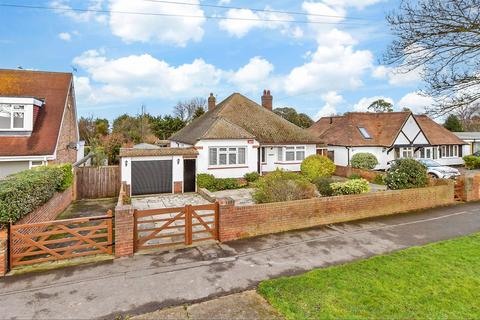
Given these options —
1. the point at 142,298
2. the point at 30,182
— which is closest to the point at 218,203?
the point at 142,298

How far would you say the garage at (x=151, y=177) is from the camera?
1599 centimetres

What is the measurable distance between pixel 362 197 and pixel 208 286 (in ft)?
25.7

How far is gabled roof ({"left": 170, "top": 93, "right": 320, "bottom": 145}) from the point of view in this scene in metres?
18.9

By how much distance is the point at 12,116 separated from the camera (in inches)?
578

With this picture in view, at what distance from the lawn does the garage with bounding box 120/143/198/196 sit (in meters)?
11.9

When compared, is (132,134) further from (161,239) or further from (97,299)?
(97,299)

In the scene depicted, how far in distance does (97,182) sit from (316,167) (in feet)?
46.7

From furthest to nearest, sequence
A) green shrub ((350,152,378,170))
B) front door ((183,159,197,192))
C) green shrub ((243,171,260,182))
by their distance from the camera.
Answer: green shrub ((350,152,378,170)), green shrub ((243,171,260,182)), front door ((183,159,197,192))

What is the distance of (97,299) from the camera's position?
5434 millimetres

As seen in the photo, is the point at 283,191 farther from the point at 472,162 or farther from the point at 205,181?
the point at 472,162

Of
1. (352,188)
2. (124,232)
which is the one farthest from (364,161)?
(124,232)

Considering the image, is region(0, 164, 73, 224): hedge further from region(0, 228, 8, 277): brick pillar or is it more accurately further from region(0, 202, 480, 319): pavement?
region(0, 202, 480, 319): pavement

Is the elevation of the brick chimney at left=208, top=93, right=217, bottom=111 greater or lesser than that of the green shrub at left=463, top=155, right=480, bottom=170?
greater

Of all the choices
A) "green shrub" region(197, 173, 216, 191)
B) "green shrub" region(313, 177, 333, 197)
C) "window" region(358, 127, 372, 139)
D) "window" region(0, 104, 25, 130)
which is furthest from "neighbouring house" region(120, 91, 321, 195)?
"window" region(358, 127, 372, 139)
